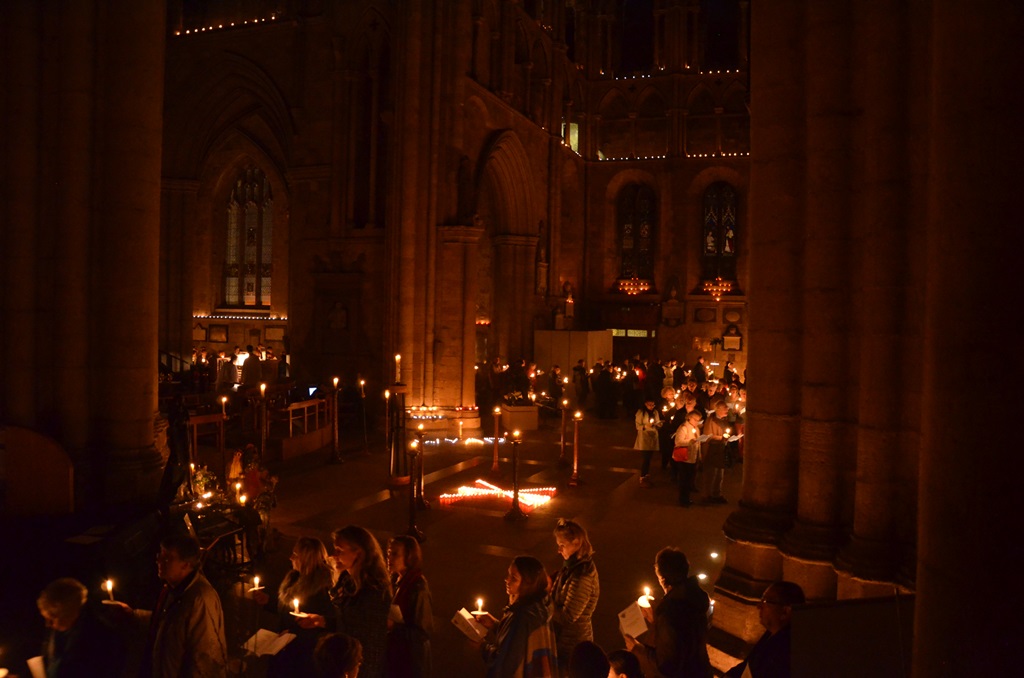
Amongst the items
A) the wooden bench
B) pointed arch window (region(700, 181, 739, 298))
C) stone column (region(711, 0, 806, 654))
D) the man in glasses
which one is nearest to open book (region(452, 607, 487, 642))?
the man in glasses

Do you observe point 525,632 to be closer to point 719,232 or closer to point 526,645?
point 526,645

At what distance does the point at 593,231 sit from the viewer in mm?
Result: 31000

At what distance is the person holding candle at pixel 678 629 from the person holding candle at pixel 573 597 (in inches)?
16.2

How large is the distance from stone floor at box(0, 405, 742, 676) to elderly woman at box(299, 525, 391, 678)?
1596mm

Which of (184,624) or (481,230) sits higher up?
(481,230)

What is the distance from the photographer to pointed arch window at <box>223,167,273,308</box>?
27.6 m

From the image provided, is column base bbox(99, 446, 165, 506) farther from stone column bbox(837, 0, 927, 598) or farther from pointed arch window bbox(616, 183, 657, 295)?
pointed arch window bbox(616, 183, 657, 295)

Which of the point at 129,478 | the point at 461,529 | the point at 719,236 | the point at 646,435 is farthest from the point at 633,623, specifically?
the point at 719,236

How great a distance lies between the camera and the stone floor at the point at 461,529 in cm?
645

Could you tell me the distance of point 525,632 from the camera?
3.78 meters

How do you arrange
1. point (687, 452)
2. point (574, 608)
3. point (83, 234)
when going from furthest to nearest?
point (687, 452) → point (83, 234) → point (574, 608)

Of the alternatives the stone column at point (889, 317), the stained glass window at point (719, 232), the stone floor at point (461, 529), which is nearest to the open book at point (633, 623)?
the stone floor at point (461, 529)

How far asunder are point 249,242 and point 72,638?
83.6 ft

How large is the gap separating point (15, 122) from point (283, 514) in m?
5.50
